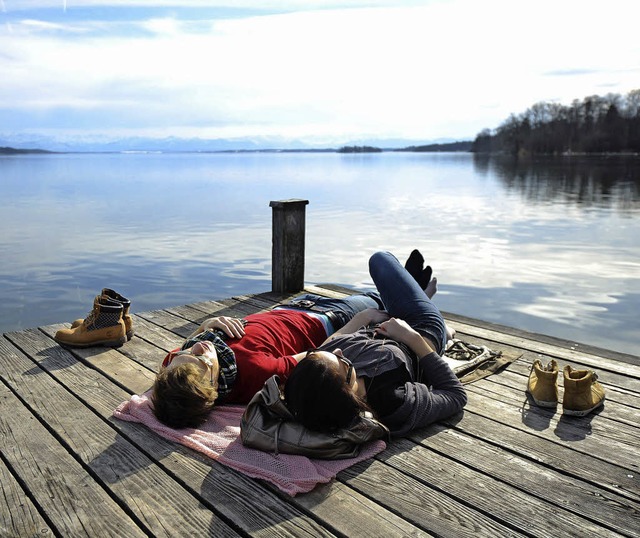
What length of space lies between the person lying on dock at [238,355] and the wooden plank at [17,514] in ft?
2.71

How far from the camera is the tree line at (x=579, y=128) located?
99.4 meters

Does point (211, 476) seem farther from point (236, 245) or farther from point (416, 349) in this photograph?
point (236, 245)

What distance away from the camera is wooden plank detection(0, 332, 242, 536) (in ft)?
9.11

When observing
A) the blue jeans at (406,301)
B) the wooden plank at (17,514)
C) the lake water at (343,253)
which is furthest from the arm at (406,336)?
the lake water at (343,253)

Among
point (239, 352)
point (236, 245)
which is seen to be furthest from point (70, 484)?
point (236, 245)

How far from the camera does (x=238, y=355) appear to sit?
12.4ft

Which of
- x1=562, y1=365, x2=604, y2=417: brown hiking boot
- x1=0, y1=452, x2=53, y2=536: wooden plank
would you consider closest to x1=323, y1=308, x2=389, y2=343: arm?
x1=562, y1=365, x2=604, y2=417: brown hiking boot

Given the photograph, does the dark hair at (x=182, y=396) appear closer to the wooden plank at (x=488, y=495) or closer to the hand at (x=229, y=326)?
the hand at (x=229, y=326)

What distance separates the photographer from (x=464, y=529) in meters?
2.71

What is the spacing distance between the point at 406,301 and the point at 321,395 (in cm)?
157

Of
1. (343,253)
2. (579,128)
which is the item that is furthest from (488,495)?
(579,128)

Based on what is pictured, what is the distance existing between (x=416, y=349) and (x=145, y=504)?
5.98ft

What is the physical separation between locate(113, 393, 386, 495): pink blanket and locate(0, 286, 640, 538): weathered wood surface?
5 cm

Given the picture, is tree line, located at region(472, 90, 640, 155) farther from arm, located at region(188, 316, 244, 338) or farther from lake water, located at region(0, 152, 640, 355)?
arm, located at region(188, 316, 244, 338)
